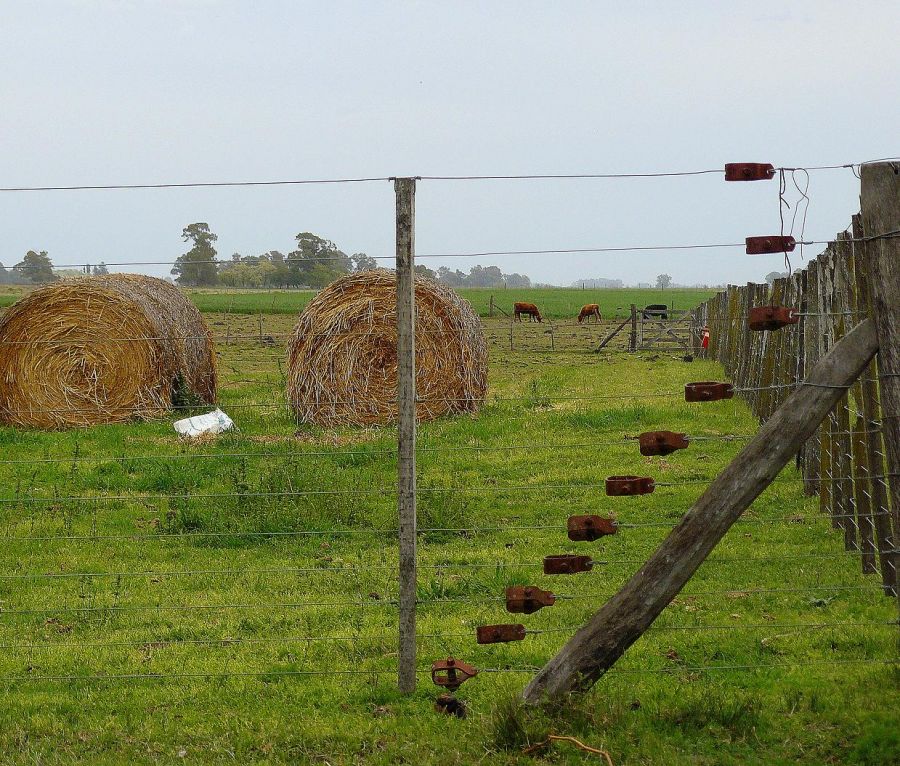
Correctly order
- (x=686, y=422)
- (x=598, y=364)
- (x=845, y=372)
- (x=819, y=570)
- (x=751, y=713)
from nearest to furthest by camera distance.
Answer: (x=845, y=372)
(x=751, y=713)
(x=819, y=570)
(x=686, y=422)
(x=598, y=364)

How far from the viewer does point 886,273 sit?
432cm

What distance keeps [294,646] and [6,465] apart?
6.57m

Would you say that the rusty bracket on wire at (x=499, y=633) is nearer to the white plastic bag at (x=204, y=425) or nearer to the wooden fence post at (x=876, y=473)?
the wooden fence post at (x=876, y=473)

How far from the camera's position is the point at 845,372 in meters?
4.30

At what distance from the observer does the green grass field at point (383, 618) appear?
4566 mm

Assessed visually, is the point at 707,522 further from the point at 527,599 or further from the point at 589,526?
the point at 527,599

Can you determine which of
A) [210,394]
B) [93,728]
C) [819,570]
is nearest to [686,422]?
[819,570]

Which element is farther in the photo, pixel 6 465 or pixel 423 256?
pixel 6 465

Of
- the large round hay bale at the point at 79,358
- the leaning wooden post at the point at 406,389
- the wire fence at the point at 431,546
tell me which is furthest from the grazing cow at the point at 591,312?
the leaning wooden post at the point at 406,389

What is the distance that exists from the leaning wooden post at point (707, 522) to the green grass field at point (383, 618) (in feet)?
0.60

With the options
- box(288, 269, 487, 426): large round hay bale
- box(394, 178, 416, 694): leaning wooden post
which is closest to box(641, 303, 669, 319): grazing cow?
box(288, 269, 487, 426): large round hay bale

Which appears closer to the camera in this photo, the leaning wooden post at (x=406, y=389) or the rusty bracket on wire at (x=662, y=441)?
the rusty bracket on wire at (x=662, y=441)

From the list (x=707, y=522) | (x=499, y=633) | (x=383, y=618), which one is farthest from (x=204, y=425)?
(x=707, y=522)

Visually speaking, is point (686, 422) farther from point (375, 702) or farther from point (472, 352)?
point (375, 702)
